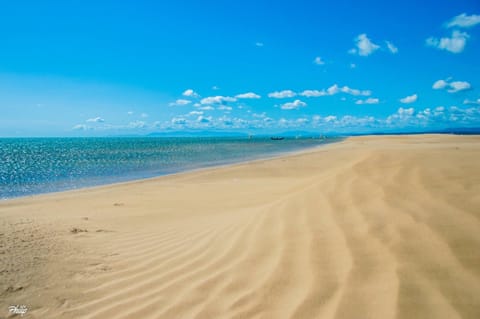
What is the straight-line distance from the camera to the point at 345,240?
10.5ft

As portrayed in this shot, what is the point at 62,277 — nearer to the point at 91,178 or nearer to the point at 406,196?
the point at 406,196

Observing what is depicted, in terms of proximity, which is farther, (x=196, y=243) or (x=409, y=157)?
(x=409, y=157)

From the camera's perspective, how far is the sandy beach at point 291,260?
2289 millimetres

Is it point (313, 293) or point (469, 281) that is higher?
point (469, 281)

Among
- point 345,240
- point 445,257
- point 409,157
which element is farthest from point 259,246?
point 409,157

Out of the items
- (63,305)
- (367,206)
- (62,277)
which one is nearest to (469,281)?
(367,206)

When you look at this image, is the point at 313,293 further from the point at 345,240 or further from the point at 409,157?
the point at 409,157

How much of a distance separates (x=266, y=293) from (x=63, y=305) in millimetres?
1841

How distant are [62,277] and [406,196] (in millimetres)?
4382

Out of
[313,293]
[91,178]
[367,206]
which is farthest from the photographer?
[91,178]

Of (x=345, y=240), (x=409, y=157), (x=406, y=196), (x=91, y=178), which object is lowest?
(x=91, y=178)

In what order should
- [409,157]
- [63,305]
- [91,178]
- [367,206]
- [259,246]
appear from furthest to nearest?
[91,178], [409,157], [367,206], [259,246], [63,305]

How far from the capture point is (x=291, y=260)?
9.98ft

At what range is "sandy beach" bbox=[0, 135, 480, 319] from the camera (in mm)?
2289
